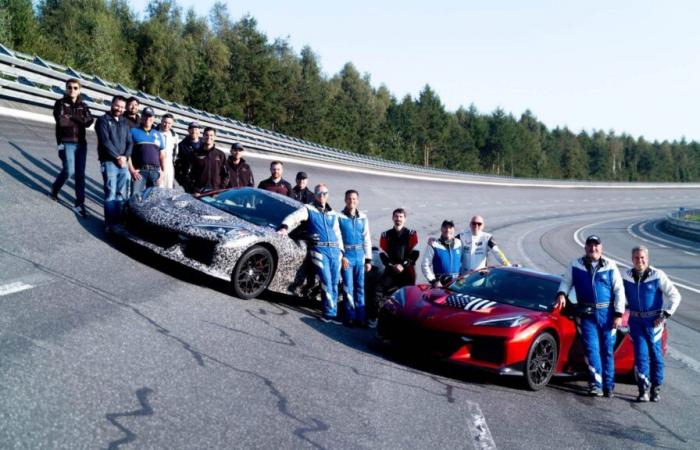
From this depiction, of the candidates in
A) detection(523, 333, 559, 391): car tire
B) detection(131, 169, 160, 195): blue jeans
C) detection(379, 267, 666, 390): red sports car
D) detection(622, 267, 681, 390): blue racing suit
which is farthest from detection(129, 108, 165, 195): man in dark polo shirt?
detection(622, 267, 681, 390): blue racing suit

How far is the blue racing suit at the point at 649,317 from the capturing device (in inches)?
295

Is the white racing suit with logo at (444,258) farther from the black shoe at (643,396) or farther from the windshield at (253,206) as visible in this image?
the black shoe at (643,396)

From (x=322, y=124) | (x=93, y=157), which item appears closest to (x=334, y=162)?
(x=93, y=157)

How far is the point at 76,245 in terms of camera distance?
8.52 meters

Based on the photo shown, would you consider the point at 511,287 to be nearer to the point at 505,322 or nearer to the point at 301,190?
the point at 505,322

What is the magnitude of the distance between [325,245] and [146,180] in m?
3.18

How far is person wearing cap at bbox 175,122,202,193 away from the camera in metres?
11.3

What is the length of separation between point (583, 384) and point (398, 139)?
106587mm

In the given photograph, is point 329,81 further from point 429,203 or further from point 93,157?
point 93,157

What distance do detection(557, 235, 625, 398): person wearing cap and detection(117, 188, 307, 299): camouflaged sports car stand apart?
3.30 metres

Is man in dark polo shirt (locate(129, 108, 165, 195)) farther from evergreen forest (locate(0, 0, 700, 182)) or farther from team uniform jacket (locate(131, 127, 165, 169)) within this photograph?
evergreen forest (locate(0, 0, 700, 182))

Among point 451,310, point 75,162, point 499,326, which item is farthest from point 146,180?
point 499,326

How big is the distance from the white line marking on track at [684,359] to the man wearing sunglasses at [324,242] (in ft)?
14.8

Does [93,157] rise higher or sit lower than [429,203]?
higher
